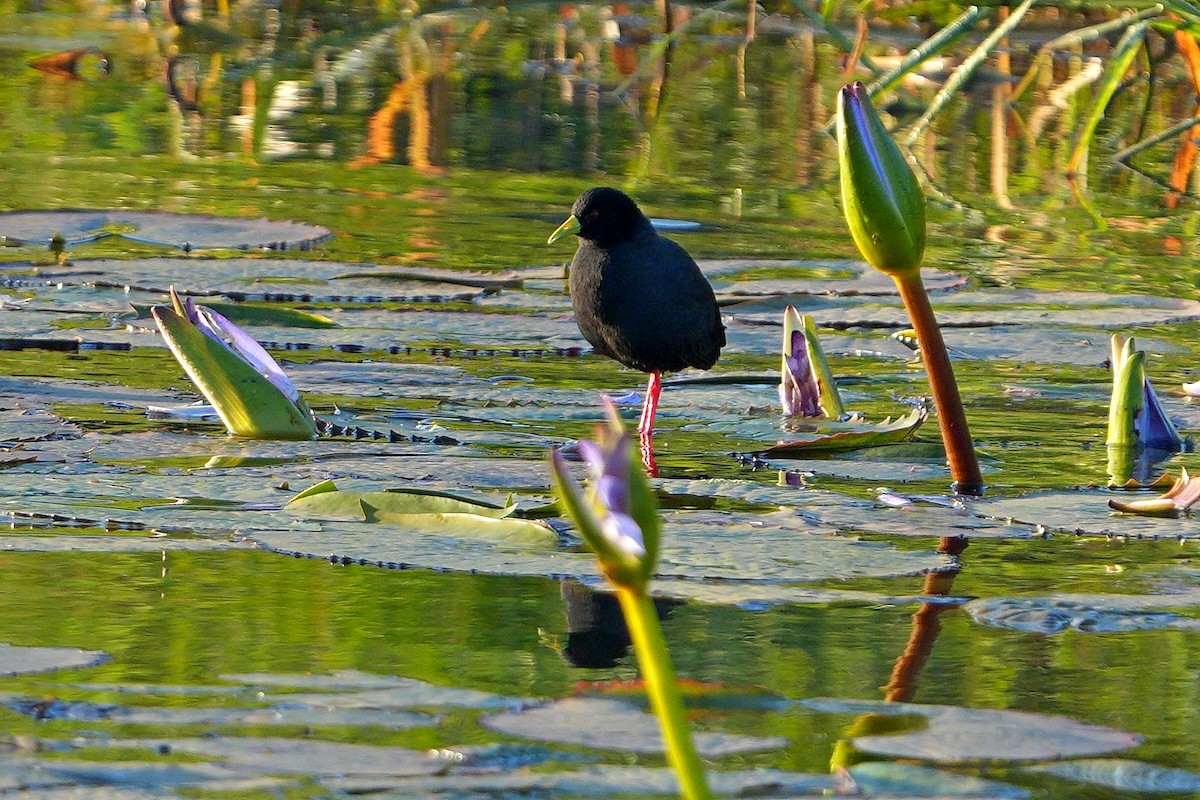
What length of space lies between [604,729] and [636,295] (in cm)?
264

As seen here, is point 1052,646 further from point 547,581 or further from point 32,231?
point 32,231

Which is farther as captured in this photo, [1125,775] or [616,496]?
[1125,775]

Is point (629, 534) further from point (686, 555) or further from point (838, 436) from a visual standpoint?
point (838, 436)

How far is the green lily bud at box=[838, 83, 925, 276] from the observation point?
267 centimetres

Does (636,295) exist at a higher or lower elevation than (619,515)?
lower

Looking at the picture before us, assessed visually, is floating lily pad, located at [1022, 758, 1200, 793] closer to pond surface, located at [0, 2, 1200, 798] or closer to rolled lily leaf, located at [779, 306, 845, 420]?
pond surface, located at [0, 2, 1200, 798]

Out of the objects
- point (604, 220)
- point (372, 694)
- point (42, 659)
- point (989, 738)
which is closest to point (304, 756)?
point (372, 694)

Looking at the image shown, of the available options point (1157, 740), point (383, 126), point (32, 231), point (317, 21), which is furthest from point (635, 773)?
point (317, 21)

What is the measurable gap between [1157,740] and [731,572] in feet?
2.28

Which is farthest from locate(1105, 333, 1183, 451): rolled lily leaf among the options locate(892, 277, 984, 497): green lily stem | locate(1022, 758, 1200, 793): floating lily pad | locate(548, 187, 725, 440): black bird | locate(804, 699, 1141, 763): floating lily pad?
locate(1022, 758, 1200, 793): floating lily pad

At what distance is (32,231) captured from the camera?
18.0 feet

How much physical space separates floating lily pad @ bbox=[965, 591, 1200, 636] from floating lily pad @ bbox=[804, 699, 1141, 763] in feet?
1.32

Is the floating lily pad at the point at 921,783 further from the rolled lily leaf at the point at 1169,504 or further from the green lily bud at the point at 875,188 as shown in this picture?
the rolled lily leaf at the point at 1169,504

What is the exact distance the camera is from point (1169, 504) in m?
2.87
